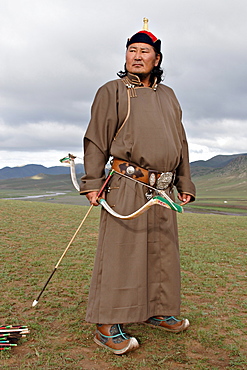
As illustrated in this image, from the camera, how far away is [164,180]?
3.41 m

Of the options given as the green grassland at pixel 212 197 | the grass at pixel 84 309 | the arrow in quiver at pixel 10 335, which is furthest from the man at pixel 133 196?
the green grassland at pixel 212 197

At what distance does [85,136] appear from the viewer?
3.40 meters

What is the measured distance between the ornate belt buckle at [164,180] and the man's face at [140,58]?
1.01 metres

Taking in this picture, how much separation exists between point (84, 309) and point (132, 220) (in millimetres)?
1486

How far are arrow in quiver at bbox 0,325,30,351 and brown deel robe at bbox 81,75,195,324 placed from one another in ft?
2.02

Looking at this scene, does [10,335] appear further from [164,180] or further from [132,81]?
[132,81]

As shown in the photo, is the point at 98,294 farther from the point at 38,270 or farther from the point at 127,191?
the point at 38,270

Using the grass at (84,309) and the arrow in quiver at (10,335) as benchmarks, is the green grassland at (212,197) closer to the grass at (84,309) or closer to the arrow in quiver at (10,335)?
the grass at (84,309)

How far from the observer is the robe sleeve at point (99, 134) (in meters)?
3.34

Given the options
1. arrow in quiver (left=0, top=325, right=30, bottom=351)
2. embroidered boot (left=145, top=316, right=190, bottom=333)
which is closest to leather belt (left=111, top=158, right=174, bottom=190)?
embroidered boot (left=145, top=316, right=190, bottom=333)

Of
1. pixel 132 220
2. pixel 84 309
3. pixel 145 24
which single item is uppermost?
pixel 145 24

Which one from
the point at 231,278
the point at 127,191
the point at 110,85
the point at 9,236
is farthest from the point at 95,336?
the point at 9,236

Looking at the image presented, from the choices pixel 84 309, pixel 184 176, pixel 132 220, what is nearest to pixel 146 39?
pixel 184 176

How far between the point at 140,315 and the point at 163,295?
0.35 metres
